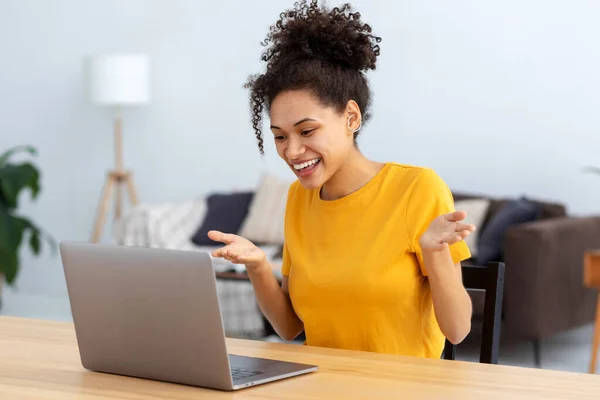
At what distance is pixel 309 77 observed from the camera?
1.92 metres

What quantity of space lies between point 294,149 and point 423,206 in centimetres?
27

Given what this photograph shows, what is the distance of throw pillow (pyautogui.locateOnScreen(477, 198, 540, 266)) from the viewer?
4.90 m

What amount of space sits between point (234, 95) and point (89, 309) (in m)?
4.84

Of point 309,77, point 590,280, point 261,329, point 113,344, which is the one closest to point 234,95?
point 261,329

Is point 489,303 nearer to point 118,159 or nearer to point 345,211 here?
point 345,211

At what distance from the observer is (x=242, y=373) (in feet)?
5.05

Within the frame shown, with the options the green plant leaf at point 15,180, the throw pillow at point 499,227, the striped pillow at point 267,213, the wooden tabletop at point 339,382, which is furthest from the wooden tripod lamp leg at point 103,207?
the wooden tabletop at point 339,382

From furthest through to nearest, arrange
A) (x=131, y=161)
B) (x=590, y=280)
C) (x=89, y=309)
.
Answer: (x=131, y=161), (x=590, y=280), (x=89, y=309)

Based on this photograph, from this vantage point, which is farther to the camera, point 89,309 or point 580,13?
point 580,13

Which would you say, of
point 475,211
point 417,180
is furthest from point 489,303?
point 475,211

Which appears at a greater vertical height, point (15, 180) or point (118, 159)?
point (118, 159)

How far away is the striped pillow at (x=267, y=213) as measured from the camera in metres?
5.79

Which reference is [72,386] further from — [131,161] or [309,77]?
[131,161]

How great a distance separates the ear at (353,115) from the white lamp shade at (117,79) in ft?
14.4
